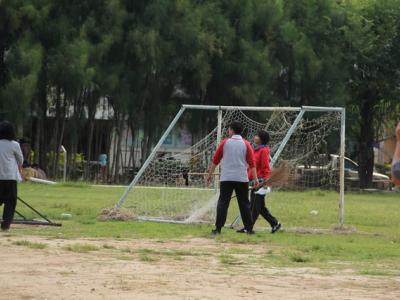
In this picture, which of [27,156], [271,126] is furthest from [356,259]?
[27,156]

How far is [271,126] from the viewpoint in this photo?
18172 millimetres

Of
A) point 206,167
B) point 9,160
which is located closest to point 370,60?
point 206,167


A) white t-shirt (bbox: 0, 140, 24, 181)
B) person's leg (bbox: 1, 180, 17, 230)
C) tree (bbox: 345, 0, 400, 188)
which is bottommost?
person's leg (bbox: 1, 180, 17, 230)

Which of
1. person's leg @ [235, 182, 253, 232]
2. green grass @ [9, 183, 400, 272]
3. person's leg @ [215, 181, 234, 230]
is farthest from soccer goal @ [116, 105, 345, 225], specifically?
person's leg @ [215, 181, 234, 230]

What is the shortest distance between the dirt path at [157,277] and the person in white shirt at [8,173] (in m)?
2.08

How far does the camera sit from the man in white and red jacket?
47.5 ft

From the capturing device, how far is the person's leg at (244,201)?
572 inches

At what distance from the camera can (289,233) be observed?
1550 cm

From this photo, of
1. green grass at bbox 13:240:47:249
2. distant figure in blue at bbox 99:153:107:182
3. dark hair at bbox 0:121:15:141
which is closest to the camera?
green grass at bbox 13:240:47:249

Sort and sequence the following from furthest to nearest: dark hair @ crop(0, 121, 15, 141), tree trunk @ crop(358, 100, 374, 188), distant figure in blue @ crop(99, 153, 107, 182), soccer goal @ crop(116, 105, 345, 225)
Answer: tree trunk @ crop(358, 100, 374, 188), distant figure in blue @ crop(99, 153, 107, 182), soccer goal @ crop(116, 105, 345, 225), dark hair @ crop(0, 121, 15, 141)

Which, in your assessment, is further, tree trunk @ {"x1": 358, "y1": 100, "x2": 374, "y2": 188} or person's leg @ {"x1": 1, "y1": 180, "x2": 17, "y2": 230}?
tree trunk @ {"x1": 358, "y1": 100, "x2": 374, "y2": 188}

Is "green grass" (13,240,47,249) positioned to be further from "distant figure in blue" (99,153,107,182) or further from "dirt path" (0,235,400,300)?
"distant figure in blue" (99,153,107,182)

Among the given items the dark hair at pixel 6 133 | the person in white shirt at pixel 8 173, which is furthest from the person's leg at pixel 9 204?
the dark hair at pixel 6 133

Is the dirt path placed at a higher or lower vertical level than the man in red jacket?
lower
